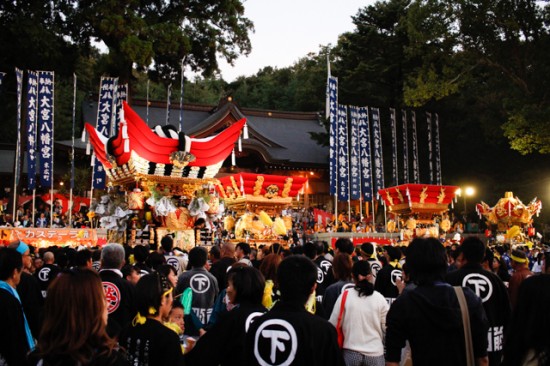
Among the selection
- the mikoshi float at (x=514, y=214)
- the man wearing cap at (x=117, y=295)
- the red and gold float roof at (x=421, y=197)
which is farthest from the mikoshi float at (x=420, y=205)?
the man wearing cap at (x=117, y=295)

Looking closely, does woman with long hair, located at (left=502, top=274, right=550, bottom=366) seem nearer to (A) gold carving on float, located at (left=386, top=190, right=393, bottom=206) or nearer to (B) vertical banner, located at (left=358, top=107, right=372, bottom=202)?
(A) gold carving on float, located at (left=386, top=190, right=393, bottom=206)

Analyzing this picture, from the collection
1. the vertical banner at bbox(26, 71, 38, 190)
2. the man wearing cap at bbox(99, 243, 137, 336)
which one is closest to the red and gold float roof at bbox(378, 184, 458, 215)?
the vertical banner at bbox(26, 71, 38, 190)

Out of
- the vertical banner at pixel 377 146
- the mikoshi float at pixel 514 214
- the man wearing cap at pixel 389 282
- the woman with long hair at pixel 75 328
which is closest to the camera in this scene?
the woman with long hair at pixel 75 328

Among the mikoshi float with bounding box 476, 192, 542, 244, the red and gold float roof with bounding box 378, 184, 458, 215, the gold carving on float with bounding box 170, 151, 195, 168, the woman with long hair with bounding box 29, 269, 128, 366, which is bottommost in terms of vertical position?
the woman with long hair with bounding box 29, 269, 128, 366

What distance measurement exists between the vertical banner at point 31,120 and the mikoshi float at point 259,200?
9.38 metres

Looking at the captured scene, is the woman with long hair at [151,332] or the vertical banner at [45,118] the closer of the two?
the woman with long hair at [151,332]

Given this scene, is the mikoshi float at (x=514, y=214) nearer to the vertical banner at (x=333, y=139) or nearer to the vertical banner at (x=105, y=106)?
the vertical banner at (x=333, y=139)

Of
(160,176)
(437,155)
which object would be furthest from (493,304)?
(437,155)

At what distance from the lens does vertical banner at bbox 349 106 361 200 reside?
25984 mm

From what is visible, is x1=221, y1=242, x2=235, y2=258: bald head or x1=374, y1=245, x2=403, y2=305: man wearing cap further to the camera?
x1=221, y1=242, x2=235, y2=258: bald head

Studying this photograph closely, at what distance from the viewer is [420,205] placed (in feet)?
62.8

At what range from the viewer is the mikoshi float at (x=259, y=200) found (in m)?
14.0

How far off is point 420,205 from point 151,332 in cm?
1710

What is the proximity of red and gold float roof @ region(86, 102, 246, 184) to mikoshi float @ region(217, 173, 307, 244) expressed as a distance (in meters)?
1.21
